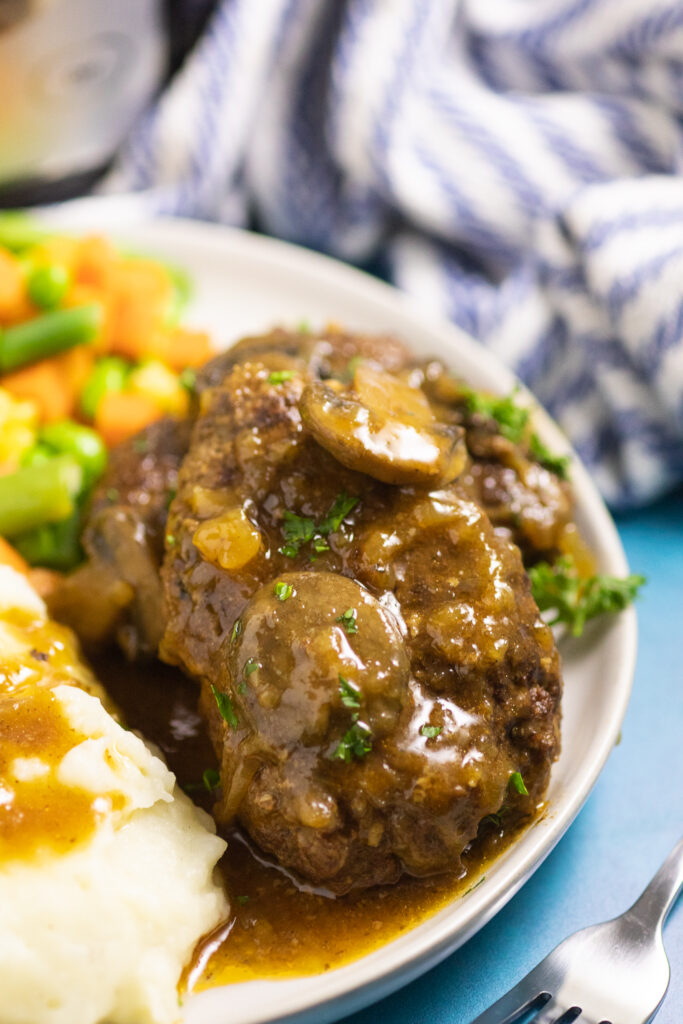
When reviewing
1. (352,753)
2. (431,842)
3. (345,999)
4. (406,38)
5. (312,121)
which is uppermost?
(406,38)

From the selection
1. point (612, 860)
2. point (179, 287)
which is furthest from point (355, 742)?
point (179, 287)

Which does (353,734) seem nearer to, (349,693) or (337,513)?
(349,693)

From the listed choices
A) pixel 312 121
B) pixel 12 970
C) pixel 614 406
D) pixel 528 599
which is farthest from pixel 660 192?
pixel 12 970

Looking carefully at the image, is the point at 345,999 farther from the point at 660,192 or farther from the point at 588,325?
the point at 660,192

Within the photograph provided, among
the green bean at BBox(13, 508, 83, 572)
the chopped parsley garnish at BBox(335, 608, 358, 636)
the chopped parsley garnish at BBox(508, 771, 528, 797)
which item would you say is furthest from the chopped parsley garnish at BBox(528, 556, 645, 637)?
the green bean at BBox(13, 508, 83, 572)

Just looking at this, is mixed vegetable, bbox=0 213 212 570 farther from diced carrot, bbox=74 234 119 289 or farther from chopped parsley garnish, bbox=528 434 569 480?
chopped parsley garnish, bbox=528 434 569 480

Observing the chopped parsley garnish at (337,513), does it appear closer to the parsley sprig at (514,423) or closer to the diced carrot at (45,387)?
the parsley sprig at (514,423)
